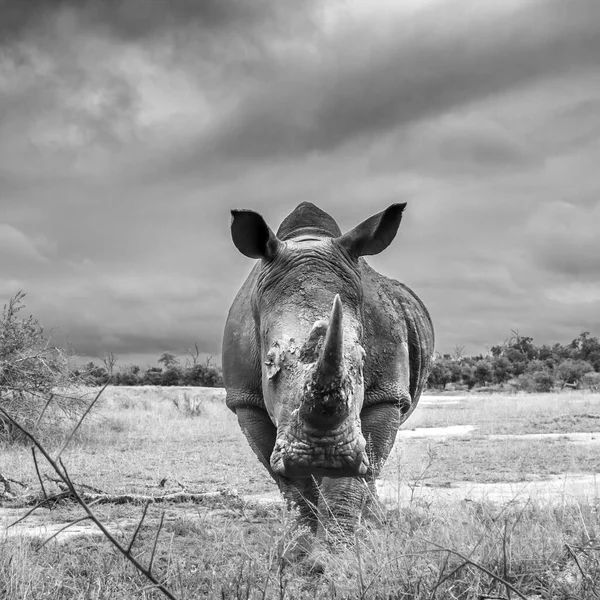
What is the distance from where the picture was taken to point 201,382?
141 feet

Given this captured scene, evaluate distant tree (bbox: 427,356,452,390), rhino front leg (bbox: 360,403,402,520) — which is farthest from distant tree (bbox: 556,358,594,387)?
rhino front leg (bbox: 360,403,402,520)

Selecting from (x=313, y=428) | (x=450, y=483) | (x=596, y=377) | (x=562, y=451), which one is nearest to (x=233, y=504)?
(x=450, y=483)

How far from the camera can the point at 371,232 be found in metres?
4.25

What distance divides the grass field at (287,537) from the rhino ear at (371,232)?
1.30m

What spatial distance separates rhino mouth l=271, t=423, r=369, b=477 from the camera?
2.98 m

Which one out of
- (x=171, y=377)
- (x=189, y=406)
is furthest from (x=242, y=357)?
(x=171, y=377)

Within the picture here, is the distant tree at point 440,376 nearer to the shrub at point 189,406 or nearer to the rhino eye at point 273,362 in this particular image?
the shrub at point 189,406

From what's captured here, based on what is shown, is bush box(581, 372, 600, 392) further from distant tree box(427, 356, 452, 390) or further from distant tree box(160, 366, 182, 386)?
distant tree box(160, 366, 182, 386)

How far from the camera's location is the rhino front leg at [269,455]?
15.0 feet

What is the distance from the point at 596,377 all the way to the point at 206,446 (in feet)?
120

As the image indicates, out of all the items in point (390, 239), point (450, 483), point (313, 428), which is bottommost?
point (450, 483)

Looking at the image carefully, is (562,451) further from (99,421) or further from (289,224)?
(99,421)

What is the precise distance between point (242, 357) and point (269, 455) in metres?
0.68

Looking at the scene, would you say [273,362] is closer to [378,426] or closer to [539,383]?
[378,426]
